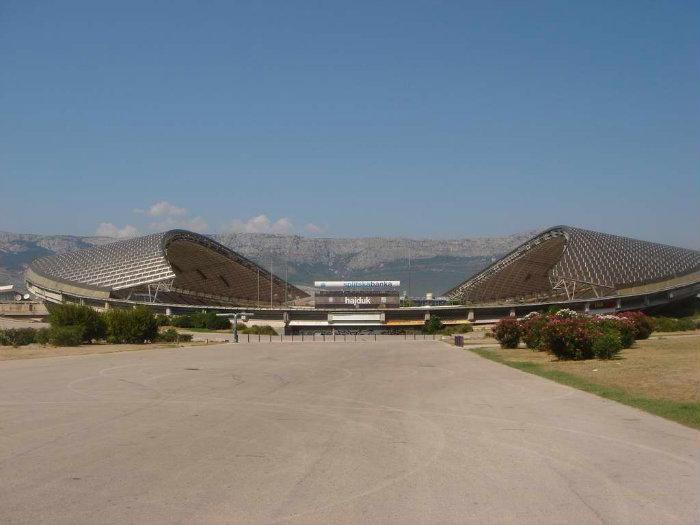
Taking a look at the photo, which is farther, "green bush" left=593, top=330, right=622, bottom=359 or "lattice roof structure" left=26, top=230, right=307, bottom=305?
"lattice roof structure" left=26, top=230, right=307, bottom=305

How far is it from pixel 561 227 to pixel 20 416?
103m

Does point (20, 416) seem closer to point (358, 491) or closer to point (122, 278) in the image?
point (358, 491)

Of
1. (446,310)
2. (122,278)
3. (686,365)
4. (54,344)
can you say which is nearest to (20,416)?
(686,365)

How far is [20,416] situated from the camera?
50.0ft

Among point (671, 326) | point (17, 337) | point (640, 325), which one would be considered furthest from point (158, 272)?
point (640, 325)

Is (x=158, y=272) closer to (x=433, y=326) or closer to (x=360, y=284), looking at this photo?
(x=433, y=326)

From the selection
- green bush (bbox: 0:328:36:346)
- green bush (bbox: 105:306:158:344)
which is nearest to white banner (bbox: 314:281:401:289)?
green bush (bbox: 105:306:158:344)

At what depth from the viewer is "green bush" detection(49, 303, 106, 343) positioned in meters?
54.6

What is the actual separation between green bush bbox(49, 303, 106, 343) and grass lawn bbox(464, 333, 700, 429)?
107 ft

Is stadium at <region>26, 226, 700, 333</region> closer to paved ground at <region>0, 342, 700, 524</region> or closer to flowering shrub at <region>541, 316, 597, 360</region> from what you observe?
flowering shrub at <region>541, 316, 597, 360</region>

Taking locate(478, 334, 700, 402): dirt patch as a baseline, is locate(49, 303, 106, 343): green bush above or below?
above

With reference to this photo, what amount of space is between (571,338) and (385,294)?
10143cm

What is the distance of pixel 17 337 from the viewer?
53.8 meters

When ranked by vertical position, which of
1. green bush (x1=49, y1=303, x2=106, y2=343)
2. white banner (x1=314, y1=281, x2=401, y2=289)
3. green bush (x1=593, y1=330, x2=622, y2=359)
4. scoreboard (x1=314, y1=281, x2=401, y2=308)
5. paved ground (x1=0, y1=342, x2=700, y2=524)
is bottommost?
paved ground (x1=0, y1=342, x2=700, y2=524)
